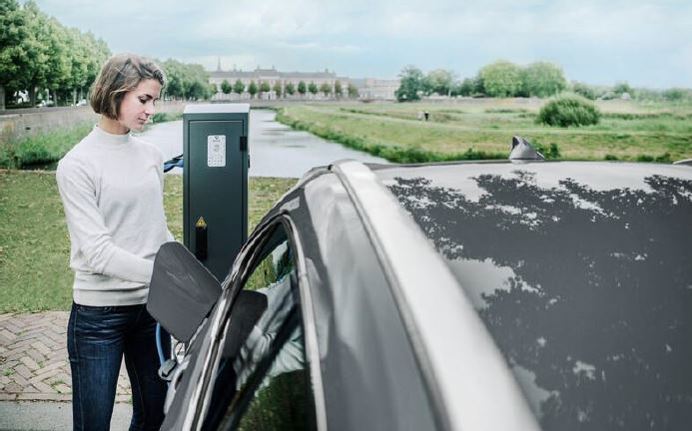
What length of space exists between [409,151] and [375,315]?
30.4 ft

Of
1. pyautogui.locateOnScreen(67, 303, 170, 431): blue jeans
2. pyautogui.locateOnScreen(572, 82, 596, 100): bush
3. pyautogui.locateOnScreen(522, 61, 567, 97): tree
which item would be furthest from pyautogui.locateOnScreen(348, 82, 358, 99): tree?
pyautogui.locateOnScreen(67, 303, 170, 431): blue jeans

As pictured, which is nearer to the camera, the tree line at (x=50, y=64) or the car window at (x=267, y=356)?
the car window at (x=267, y=356)

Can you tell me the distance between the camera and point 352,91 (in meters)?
10.3

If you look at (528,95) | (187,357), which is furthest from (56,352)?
(528,95)

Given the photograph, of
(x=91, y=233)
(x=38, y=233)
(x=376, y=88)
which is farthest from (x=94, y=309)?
(x=376, y=88)

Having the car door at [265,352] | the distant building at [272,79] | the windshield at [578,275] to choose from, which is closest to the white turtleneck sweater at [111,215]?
the car door at [265,352]

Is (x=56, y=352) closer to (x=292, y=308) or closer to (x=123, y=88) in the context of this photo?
(x=123, y=88)

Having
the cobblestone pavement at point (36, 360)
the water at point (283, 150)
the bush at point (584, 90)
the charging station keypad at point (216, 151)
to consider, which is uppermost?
the bush at point (584, 90)

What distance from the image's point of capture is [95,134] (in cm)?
271

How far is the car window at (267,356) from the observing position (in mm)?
1276

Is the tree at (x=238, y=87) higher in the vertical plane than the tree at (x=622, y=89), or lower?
lower

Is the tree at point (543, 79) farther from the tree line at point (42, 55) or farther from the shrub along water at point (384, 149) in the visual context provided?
the tree line at point (42, 55)

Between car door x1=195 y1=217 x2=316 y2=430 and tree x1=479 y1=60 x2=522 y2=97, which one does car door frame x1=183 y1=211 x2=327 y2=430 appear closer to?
car door x1=195 y1=217 x2=316 y2=430

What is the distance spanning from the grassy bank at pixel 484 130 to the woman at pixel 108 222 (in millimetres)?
7366
